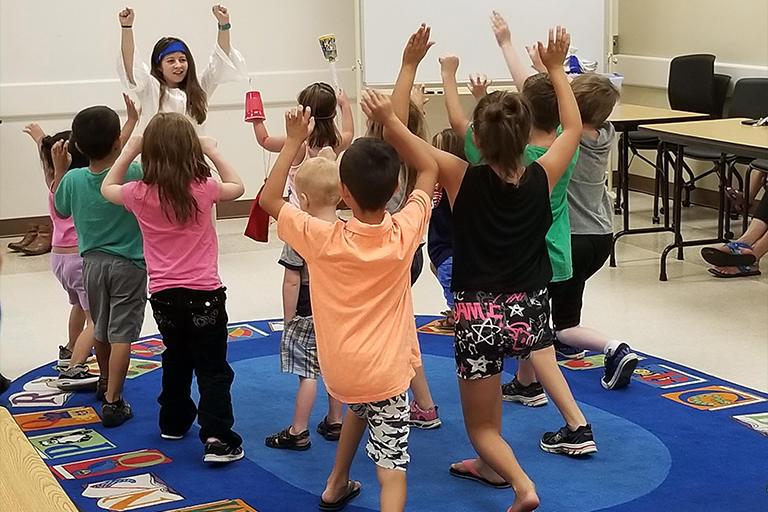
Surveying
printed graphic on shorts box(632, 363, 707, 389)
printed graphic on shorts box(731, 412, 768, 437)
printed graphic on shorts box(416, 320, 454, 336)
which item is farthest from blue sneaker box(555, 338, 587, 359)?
printed graphic on shorts box(731, 412, 768, 437)

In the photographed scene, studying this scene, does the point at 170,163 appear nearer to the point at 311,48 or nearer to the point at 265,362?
the point at 265,362

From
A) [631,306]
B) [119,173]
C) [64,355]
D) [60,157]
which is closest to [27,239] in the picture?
[64,355]

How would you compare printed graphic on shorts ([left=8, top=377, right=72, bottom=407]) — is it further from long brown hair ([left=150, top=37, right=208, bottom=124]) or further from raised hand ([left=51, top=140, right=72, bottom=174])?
long brown hair ([left=150, top=37, right=208, bottom=124])

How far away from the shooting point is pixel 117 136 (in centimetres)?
355

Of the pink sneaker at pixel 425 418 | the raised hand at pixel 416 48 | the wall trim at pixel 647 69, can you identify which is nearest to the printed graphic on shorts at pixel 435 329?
the pink sneaker at pixel 425 418

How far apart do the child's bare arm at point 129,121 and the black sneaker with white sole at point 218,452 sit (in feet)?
3.46

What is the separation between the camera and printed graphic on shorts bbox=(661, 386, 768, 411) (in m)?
3.66

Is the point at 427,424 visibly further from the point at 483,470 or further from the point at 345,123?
the point at 345,123

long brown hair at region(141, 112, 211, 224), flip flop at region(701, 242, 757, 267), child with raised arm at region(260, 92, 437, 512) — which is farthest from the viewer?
flip flop at region(701, 242, 757, 267)

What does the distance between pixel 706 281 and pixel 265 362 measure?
103 inches

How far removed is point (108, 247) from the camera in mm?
3561

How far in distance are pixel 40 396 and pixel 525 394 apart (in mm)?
1843

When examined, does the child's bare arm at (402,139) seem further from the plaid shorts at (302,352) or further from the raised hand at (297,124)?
the plaid shorts at (302,352)

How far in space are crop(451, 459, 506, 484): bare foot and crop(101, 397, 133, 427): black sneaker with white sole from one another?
1.23m
